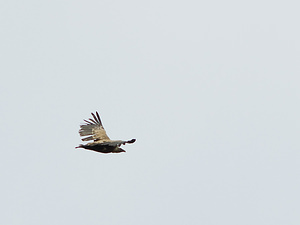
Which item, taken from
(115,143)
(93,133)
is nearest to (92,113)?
(93,133)

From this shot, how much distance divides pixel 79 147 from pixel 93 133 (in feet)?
12.7

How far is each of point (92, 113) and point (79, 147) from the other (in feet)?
21.3

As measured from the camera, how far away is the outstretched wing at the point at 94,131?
47594 mm

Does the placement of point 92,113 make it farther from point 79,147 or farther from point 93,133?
point 79,147

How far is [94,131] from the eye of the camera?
1912 inches

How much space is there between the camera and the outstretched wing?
47594 mm

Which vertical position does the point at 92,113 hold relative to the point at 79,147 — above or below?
above

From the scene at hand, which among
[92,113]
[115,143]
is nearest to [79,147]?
[115,143]

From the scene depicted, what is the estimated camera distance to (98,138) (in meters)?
47.4

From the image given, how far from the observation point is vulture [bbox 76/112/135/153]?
4512 cm

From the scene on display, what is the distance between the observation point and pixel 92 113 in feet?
166

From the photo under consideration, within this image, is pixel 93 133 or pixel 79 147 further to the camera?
pixel 93 133

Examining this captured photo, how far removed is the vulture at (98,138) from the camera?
148ft

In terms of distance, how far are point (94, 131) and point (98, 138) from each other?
1.34 meters
